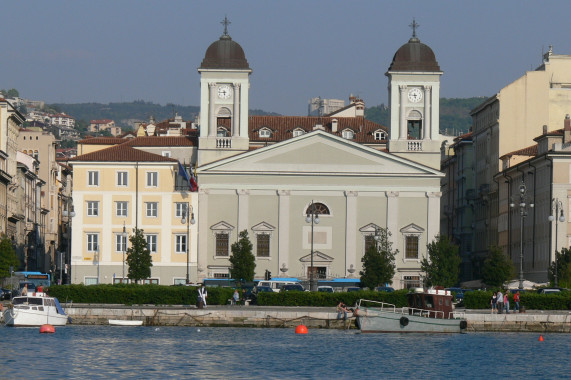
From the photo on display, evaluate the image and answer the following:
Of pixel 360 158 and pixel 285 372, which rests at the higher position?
pixel 360 158

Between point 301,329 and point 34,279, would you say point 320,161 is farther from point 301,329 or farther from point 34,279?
point 301,329

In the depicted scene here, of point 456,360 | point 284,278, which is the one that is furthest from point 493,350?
point 284,278

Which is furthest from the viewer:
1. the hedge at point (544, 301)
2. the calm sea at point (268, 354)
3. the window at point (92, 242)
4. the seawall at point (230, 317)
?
the window at point (92, 242)

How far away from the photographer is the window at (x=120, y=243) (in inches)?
4733

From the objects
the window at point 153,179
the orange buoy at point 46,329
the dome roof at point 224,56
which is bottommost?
the orange buoy at point 46,329

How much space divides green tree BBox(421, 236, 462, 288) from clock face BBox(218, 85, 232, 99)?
2155 centimetres

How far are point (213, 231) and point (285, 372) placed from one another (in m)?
59.3

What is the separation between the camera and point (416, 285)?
121 metres

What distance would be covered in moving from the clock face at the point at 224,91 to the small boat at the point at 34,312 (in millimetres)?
44957

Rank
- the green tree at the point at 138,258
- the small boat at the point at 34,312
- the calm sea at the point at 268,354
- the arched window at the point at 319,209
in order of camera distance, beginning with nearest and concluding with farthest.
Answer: the calm sea at the point at 268,354 → the small boat at the point at 34,312 → the green tree at the point at 138,258 → the arched window at the point at 319,209

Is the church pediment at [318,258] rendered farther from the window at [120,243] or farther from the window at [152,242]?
the window at [120,243]

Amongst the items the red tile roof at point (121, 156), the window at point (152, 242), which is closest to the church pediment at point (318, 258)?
the window at point (152, 242)

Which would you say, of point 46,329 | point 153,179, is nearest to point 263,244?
point 153,179

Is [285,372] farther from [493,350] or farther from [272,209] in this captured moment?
[272,209]
